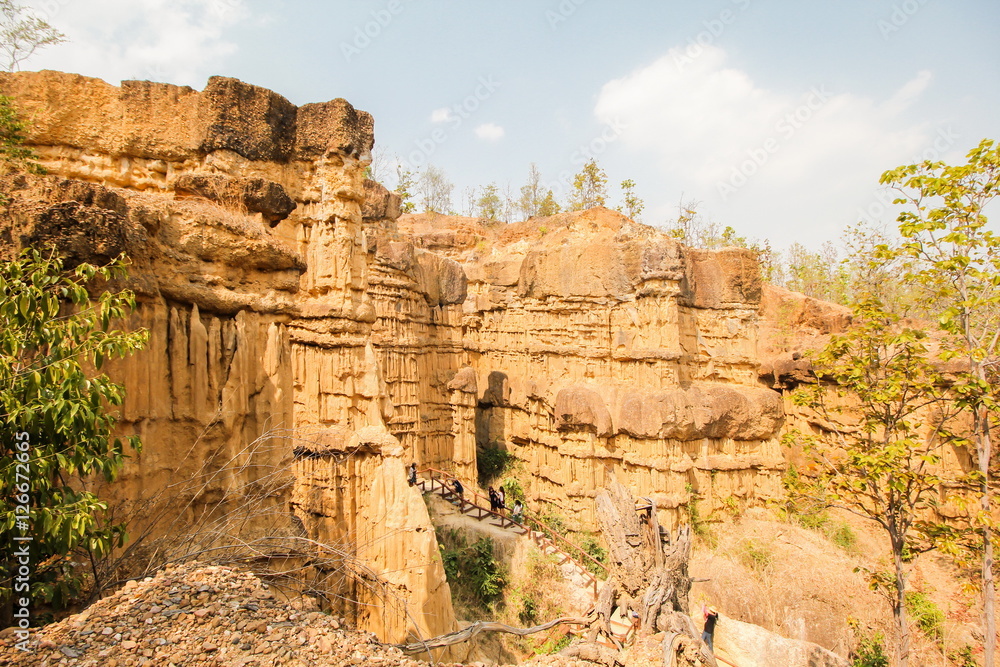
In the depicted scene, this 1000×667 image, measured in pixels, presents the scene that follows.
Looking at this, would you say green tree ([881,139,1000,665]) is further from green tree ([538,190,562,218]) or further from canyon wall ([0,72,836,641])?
green tree ([538,190,562,218])

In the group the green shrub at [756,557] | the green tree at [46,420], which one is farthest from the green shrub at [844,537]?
the green tree at [46,420]

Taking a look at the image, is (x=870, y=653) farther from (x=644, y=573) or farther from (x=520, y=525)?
(x=520, y=525)

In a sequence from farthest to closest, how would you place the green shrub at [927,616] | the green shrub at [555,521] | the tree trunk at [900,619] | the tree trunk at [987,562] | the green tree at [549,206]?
1. the green tree at [549,206]
2. the green shrub at [555,521]
3. the green shrub at [927,616]
4. the tree trunk at [900,619]
5. the tree trunk at [987,562]

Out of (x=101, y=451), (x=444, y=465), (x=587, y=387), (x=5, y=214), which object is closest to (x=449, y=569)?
(x=444, y=465)

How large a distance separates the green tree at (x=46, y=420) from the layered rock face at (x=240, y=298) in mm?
678

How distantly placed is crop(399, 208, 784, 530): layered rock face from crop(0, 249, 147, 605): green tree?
1602 cm

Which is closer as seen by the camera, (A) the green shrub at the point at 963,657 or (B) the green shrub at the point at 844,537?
(A) the green shrub at the point at 963,657

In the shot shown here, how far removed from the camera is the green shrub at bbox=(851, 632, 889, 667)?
38.8ft

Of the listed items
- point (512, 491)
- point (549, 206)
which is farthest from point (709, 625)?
point (549, 206)

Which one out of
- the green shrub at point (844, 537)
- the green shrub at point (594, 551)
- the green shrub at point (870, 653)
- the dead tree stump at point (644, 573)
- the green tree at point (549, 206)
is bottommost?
the green shrub at point (870, 653)

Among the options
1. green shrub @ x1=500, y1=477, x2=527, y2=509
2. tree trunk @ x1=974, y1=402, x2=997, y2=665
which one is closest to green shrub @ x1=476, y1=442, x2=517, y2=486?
green shrub @ x1=500, y1=477, x2=527, y2=509

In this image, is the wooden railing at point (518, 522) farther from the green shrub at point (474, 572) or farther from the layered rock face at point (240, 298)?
the layered rock face at point (240, 298)

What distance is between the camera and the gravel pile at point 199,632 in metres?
3.20

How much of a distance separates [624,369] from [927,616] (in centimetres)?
1032
